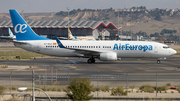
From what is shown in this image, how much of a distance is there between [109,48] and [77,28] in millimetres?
106233

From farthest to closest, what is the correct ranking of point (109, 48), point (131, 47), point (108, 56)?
point (109, 48), point (131, 47), point (108, 56)

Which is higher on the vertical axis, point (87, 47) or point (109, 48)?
point (87, 47)

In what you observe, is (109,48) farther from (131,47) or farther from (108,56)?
(131,47)

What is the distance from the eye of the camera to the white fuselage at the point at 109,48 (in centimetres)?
4178

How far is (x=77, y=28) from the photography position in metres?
147

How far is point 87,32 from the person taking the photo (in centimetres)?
14488

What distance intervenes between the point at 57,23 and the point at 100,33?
1146 inches

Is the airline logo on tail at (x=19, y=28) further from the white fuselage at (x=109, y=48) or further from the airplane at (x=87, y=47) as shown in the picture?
the white fuselage at (x=109, y=48)

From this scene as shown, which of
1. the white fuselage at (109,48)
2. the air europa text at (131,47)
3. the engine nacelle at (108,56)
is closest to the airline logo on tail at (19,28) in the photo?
the white fuselage at (109,48)

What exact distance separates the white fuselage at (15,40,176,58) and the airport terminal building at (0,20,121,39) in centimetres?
10007

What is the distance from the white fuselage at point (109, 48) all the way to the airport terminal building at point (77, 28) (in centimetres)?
10007

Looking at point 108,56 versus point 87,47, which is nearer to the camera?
point 108,56

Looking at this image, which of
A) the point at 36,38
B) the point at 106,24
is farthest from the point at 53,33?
the point at 36,38

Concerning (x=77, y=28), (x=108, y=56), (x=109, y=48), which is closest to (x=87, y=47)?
(x=109, y=48)
